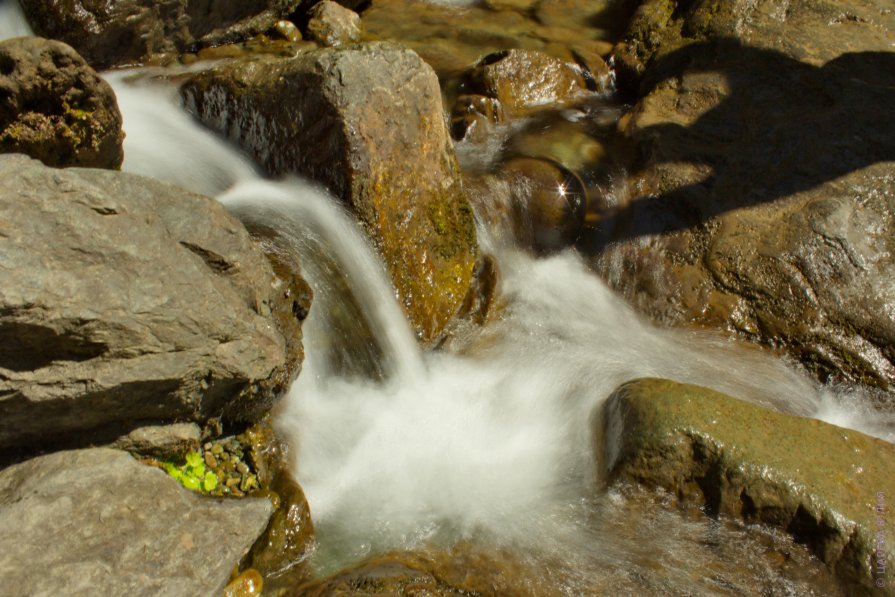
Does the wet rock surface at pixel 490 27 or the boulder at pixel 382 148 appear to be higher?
the wet rock surface at pixel 490 27

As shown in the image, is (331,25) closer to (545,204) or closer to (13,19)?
(13,19)

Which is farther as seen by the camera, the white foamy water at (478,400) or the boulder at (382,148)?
the boulder at (382,148)

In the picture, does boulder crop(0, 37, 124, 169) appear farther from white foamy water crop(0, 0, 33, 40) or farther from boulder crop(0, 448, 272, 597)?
white foamy water crop(0, 0, 33, 40)

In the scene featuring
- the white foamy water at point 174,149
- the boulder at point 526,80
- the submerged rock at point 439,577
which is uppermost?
the boulder at point 526,80

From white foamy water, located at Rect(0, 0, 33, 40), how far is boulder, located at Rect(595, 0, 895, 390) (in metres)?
5.53

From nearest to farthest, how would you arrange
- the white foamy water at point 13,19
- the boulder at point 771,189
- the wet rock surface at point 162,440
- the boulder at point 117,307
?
the boulder at point 117,307 < the wet rock surface at point 162,440 < the boulder at point 771,189 < the white foamy water at point 13,19

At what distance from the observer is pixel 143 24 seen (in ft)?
A: 23.4

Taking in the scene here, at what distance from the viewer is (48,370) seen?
9.40 ft

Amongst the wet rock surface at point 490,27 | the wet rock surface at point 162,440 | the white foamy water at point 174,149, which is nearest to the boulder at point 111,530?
the wet rock surface at point 162,440

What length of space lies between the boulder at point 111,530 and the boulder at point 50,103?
199cm

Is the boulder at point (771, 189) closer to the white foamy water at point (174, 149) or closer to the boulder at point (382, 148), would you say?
the boulder at point (382, 148)

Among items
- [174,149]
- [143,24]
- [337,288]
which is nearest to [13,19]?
[143,24]

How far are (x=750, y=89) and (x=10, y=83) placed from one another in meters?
6.22

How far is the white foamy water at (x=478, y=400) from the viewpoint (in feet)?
12.2
